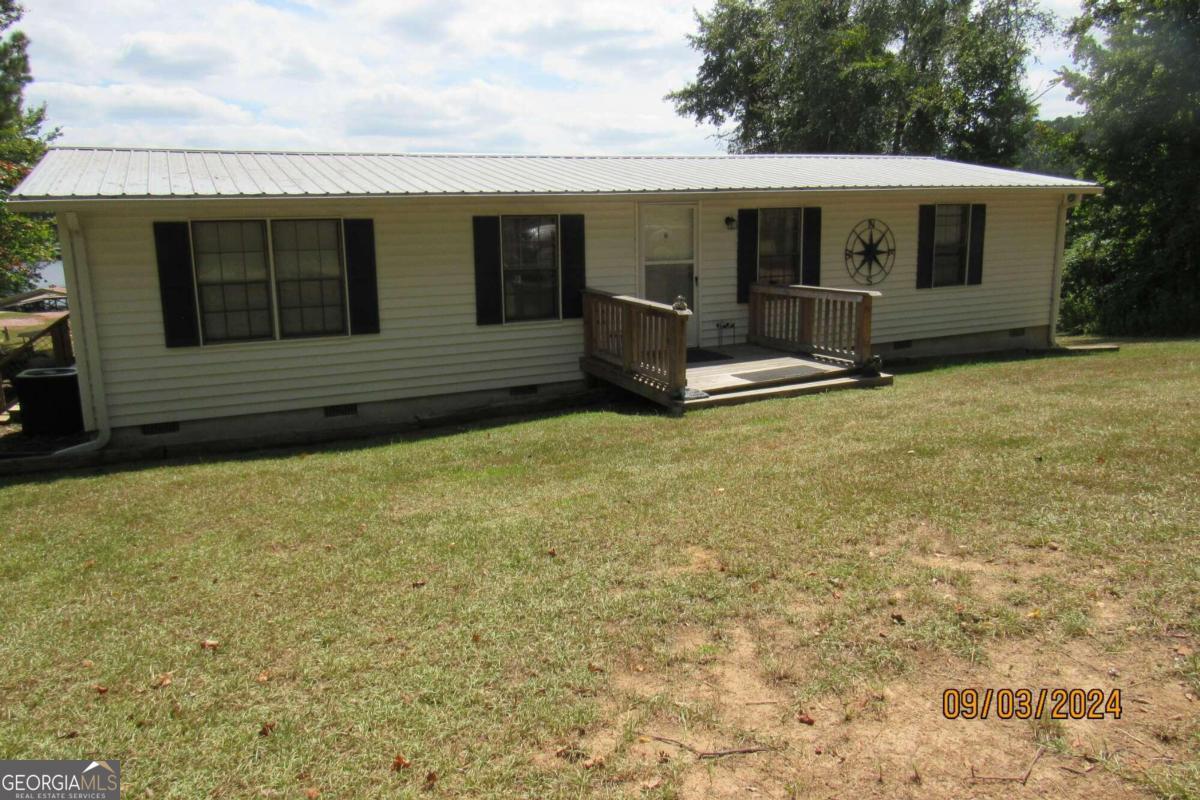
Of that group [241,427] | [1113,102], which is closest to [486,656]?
[241,427]

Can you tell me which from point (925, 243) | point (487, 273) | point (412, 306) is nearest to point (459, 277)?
point (487, 273)

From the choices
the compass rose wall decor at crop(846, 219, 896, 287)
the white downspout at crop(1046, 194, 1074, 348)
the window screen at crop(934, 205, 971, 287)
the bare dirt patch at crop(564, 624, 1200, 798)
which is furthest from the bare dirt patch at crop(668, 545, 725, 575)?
the white downspout at crop(1046, 194, 1074, 348)

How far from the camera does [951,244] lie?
13148mm

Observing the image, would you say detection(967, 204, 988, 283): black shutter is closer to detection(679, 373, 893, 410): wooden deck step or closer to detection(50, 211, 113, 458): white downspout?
detection(679, 373, 893, 410): wooden deck step

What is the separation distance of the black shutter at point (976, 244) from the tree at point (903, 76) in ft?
40.7

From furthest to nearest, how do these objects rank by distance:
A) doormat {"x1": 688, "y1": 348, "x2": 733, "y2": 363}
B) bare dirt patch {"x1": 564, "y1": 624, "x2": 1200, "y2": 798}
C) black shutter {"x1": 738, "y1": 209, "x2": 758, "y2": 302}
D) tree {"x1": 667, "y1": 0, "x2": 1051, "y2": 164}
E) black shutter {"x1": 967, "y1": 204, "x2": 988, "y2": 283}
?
tree {"x1": 667, "y1": 0, "x2": 1051, "y2": 164} < black shutter {"x1": 967, "y1": 204, "x2": 988, "y2": 283} < black shutter {"x1": 738, "y1": 209, "x2": 758, "y2": 302} < doormat {"x1": 688, "y1": 348, "x2": 733, "y2": 363} < bare dirt patch {"x1": 564, "y1": 624, "x2": 1200, "y2": 798}

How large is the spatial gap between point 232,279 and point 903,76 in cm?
2096

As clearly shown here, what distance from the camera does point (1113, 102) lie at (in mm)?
18438

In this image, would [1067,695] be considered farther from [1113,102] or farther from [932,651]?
[1113,102]

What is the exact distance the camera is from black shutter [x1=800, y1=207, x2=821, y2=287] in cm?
1188

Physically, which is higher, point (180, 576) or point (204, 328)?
point (204, 328)

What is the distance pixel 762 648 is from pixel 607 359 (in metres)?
6.45

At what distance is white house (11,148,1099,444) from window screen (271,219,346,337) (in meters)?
0.02

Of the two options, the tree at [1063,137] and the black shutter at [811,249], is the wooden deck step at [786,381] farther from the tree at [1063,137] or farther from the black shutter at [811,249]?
the tree at [1063,137]
